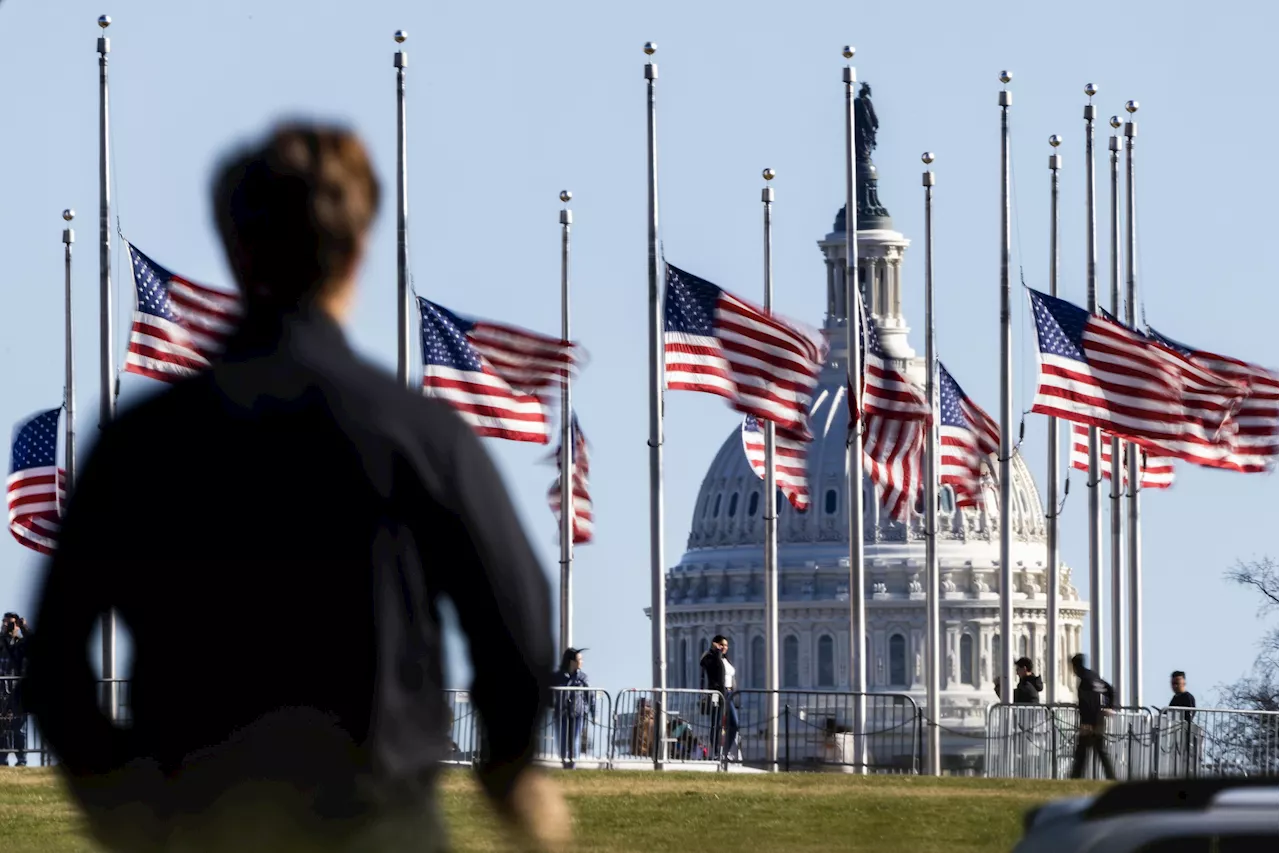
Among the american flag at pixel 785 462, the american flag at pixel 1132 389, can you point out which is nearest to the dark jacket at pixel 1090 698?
the american flag at pixel 1132 389

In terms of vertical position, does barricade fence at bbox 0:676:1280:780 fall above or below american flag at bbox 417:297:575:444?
below

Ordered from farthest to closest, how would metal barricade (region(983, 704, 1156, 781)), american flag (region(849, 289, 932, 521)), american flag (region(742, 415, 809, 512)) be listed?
american flag (region(742, 415, 809, 512)) < american flag (region(849, 289, 932, 521)) < metal barricade (region(983, 704, 1156, 781))

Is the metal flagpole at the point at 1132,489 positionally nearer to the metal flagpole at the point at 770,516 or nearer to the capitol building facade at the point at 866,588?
the metal flagpole at the point at 770,516

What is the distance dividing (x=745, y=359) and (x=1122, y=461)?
24.0 m

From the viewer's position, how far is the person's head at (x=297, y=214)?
433 cm

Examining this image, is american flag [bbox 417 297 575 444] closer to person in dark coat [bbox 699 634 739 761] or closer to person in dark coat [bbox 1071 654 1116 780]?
person in dark coat [bbox 699 634 739 761]

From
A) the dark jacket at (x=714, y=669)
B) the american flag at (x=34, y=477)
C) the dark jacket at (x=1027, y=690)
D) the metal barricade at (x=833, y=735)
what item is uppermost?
the american flag at (x=34, y=477)

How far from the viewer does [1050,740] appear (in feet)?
113

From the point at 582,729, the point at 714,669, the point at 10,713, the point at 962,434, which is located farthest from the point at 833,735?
the point at 10,713

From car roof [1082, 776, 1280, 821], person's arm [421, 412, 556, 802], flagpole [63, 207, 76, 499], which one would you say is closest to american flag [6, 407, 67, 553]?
flagpole [63, 207, 76, 499]

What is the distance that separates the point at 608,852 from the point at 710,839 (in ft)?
3.74

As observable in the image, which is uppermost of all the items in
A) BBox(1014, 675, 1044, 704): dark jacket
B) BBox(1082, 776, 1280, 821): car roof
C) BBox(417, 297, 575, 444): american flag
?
BBox(417, 297, 575, 444): american flag

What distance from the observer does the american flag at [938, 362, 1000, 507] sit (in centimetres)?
4528

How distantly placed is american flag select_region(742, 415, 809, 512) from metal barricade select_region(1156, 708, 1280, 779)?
34.6 feet
